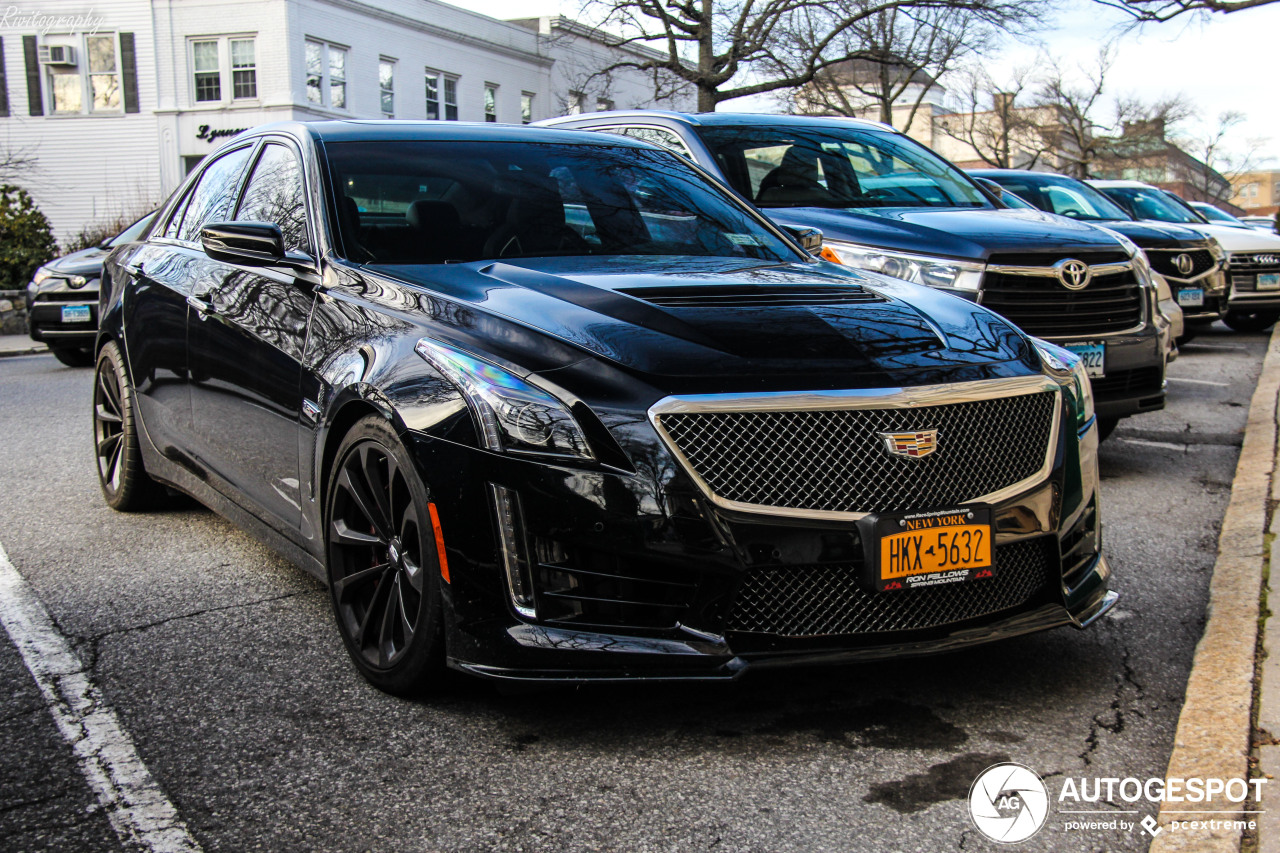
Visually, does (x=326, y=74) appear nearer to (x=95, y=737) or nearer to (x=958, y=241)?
(x=958, y=241)

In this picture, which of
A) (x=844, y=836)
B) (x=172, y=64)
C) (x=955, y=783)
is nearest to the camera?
(x=844, y=836)

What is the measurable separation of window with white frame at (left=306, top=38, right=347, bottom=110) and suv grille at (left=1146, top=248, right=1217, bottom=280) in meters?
26.8

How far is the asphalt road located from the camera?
106 inches

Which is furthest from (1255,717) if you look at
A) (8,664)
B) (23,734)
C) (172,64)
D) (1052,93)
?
(1052,93)

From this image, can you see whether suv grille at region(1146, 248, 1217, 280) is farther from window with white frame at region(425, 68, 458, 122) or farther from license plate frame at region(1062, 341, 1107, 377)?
window with white frame at region(425, 68, 458, 122)

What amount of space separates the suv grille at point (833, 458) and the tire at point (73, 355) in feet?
38.9

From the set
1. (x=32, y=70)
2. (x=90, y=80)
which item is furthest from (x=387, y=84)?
(x=32, y=70)

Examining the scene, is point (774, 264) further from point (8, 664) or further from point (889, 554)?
point (8, 664)

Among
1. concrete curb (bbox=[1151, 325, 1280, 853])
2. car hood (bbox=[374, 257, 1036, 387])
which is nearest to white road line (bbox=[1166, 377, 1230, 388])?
concrete curb (bbox=[1151, 325, 1280, 853])

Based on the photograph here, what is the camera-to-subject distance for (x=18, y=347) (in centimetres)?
1573

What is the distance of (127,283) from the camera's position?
5.56 m

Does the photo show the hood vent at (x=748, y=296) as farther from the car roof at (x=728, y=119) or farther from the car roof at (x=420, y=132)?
the car roof at (x=728, y=119)

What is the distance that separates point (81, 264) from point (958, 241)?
10038 mm

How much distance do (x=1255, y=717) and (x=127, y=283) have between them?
4.73m
